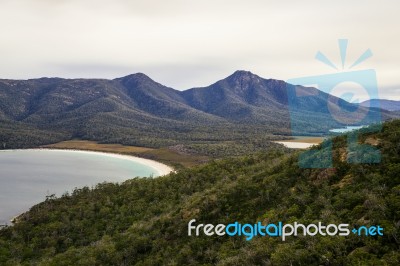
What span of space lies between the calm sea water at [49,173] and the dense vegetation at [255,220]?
3373 cm

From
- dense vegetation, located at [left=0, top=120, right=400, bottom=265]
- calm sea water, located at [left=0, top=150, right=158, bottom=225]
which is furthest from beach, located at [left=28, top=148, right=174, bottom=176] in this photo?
dense vegetation, located at [left=0, top=120, right=400, bottom=265]

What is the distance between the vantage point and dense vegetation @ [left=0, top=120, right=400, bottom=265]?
19.4 meters

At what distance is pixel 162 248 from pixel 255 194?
10699 millimetres

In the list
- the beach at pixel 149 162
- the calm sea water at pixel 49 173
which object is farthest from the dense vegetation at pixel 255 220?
the beach at pixel 149 162

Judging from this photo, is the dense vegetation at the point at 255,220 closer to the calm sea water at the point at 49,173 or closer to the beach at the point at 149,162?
the calm sea water at the point at 49,173

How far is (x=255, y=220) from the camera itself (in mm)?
28750

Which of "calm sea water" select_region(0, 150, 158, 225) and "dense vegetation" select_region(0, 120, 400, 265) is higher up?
"dense vegetation" select_region(0, 120, 400, 265)

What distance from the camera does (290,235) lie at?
75.2ft

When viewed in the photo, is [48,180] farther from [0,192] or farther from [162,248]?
[162,248]

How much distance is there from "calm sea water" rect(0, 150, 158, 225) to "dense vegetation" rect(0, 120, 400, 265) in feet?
111

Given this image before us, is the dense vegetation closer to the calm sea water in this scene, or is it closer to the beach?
the calm sea water

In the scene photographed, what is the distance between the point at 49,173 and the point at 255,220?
129131 millimetres

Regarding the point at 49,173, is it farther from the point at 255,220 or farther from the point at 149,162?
the point at 255,220

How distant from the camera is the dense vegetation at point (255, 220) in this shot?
19391mm
